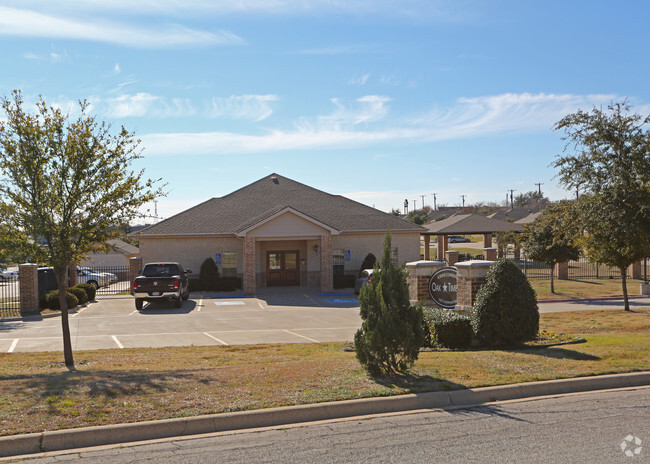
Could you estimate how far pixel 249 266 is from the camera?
31625 mm

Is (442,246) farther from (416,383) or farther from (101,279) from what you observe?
(416,383)

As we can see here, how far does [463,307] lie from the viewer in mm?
13789

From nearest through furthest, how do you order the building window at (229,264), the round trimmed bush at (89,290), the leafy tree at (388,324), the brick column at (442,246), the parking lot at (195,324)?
the leafy tree at (388,324) → the parking lot at (195,324) → the round trimmed bush at (89,290) → the building window at (229,264) → the brick column at (442,246)

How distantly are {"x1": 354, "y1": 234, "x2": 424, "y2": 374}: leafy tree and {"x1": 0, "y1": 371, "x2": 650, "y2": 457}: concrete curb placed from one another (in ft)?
3.53

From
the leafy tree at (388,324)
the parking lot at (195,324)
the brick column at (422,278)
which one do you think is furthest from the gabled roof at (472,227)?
the leafy tree at (388,324)

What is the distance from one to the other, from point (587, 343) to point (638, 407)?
16.4ft

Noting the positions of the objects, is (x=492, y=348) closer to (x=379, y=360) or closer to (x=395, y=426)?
(x=379, y=360)

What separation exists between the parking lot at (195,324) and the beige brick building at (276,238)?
12.4ft

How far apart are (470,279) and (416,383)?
5.11 metres

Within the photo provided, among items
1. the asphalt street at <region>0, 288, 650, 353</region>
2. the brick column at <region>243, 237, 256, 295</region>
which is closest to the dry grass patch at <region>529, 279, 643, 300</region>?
the asphalt street at <region>0, 288, 650, 353</region>

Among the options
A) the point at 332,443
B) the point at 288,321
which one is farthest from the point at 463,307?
the point at 288,321

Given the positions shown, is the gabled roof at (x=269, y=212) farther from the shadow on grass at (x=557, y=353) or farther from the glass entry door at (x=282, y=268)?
the shadow on grass at (x=557, y=353)

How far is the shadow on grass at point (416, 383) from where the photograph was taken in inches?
345

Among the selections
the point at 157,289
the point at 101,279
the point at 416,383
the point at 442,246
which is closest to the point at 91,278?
the point at 101,279
